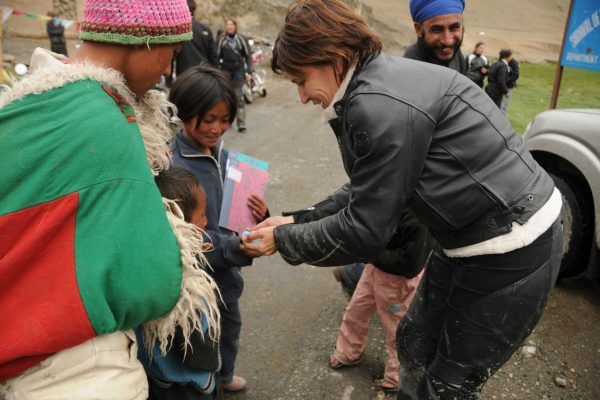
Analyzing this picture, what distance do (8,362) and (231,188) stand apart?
135cm

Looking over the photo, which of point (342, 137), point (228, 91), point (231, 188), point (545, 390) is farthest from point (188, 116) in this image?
point (545, 390)

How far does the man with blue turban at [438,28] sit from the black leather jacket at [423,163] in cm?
155

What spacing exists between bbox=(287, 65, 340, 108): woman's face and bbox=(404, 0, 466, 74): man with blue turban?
5.63 feet

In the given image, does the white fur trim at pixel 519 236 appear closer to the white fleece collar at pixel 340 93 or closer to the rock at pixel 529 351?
the white fleece collar at pixel 340 93

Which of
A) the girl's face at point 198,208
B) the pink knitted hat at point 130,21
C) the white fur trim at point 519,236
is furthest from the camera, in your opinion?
the girl's face at point 198,208

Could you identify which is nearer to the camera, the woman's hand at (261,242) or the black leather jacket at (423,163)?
the black leather jacket at (423,163)

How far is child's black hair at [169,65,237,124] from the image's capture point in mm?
2312

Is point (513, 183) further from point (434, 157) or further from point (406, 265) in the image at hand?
point (406, 265)

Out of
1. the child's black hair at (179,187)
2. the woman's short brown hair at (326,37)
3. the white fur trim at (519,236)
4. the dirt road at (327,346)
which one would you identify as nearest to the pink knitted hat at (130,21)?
the woman's short brown hair at (326,37)

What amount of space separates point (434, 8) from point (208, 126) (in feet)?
5.69

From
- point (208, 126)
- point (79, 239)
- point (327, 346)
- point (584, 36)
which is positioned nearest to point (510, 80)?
point (584, 36)

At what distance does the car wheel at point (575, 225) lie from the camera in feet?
12.0

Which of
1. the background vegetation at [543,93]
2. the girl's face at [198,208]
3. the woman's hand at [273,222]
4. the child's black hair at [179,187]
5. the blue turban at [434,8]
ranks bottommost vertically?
the background vegetation at [543,93]

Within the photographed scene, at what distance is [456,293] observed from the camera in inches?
78.8
